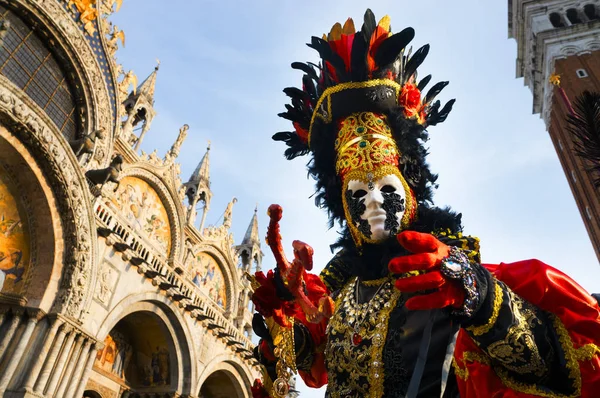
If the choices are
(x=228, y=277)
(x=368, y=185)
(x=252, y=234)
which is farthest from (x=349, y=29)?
(x=252, y=234)

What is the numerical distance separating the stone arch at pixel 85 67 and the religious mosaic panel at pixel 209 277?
5.32 m

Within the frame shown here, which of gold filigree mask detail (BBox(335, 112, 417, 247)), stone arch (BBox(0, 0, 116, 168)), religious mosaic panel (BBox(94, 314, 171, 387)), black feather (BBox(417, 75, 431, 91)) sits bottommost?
gold filigree mask detail (BBox(335, 112, 417, 247))

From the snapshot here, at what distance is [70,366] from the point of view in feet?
27.8

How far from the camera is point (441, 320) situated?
1.82 m

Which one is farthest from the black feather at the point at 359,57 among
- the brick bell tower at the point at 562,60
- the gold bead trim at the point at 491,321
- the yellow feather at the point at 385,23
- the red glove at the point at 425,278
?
the brick bell tower at the point at 562,60

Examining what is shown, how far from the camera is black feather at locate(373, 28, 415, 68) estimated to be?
2153 millimetres

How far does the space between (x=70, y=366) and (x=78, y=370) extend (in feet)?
0.73

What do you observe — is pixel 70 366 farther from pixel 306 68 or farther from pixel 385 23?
pixel 385 23

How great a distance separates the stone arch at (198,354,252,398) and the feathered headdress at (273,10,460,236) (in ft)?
40.9

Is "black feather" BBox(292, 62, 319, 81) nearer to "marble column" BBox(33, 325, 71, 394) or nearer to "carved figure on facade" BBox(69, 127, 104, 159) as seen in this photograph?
"marble column" BBox(33, 325, 71, 394)

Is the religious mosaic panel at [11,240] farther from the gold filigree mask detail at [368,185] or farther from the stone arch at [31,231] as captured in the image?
the gold filigree mask detail at [368,185]

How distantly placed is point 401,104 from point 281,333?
1325 millimetres

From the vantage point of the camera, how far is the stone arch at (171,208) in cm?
1340

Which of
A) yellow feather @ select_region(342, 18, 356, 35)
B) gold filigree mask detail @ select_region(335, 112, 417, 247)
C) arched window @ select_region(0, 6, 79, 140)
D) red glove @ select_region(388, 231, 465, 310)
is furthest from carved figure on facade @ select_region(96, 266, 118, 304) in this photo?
red glove @ select_region(388, 231, 465, 310)
